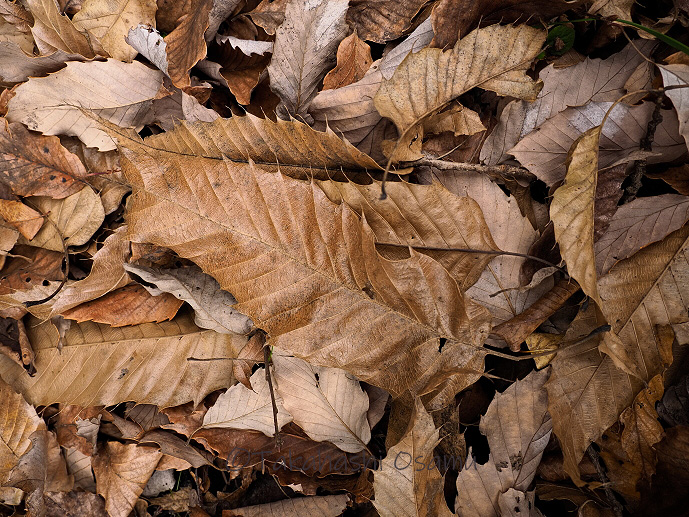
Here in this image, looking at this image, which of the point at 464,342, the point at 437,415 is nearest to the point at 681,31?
the point at 464,342

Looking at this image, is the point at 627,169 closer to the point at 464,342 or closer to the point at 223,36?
the point at 464,342

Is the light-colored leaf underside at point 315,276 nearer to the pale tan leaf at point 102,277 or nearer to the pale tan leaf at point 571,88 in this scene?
the pale tan leaf at point 102,277

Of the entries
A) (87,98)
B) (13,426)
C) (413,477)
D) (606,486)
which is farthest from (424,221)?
(13,426)

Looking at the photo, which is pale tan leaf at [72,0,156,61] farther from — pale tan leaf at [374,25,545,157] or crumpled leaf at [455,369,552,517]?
crumpled leaf at [455,369,552,517]

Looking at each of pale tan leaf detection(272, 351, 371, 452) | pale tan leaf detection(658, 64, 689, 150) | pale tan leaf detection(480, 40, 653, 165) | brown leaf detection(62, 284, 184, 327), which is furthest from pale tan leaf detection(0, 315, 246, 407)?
pale tan leaf detection(658, 64, 689, 150)

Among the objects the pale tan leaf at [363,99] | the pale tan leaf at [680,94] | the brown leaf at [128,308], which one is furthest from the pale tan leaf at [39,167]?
the pale tan leaf at [680,94]

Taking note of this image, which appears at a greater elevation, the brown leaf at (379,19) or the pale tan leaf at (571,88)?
the brown leaf at (379,19)
